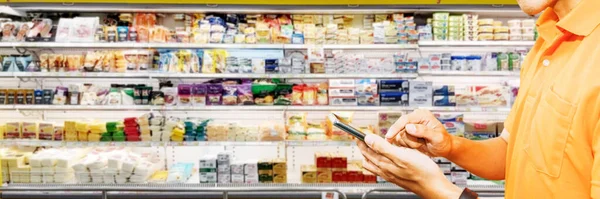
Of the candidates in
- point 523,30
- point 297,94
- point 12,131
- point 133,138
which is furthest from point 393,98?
point 12,131

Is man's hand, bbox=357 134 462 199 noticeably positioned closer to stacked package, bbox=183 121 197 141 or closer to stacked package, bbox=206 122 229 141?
stacked package, bbox=206 122 229 141

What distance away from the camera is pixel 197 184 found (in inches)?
148

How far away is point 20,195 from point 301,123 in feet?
8.61

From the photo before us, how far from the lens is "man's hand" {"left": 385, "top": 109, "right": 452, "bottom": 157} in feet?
4.00

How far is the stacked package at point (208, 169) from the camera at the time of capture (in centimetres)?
388

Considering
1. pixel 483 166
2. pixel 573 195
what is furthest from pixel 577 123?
pixel 483 166

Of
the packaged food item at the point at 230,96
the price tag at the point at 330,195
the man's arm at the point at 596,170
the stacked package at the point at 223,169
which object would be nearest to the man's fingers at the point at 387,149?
the man's arm at the point at 596,170

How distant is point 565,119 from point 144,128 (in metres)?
3.78

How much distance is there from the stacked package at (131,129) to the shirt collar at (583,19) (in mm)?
3798

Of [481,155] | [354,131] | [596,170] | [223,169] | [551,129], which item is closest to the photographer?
[596,170]

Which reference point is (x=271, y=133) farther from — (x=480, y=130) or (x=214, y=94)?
(x=480, y=130)

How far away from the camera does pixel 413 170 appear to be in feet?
3.33

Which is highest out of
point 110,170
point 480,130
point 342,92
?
point 342,92

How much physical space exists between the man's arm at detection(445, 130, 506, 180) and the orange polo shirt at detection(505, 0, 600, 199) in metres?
0.30
